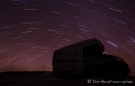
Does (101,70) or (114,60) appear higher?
(114,60)

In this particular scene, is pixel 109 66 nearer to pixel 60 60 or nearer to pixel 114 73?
pixel 114 73

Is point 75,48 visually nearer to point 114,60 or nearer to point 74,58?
point 74,58

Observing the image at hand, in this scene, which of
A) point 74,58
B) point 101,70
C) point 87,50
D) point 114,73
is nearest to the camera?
point 114,73

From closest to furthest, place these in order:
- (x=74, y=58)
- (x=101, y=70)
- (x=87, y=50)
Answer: (x=101, y=70), (x=87, y=50), (x=74, y=58)

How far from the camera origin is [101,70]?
34.0ft

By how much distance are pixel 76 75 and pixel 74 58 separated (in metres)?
1.32

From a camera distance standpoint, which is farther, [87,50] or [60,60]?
[60,60]

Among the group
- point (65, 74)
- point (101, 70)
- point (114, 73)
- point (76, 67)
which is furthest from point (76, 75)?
point (114, 73)

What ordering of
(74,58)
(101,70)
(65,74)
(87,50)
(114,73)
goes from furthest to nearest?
(65,74)
(74,58)
(87,50)
(101,70)
(114,73)

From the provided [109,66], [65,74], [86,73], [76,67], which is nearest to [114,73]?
[109,66]

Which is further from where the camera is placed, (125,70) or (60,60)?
(60,60)

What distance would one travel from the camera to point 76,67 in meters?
11.9

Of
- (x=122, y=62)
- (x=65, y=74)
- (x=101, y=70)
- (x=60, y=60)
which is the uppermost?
(x=122, y=62)

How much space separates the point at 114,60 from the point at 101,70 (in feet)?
3.78
